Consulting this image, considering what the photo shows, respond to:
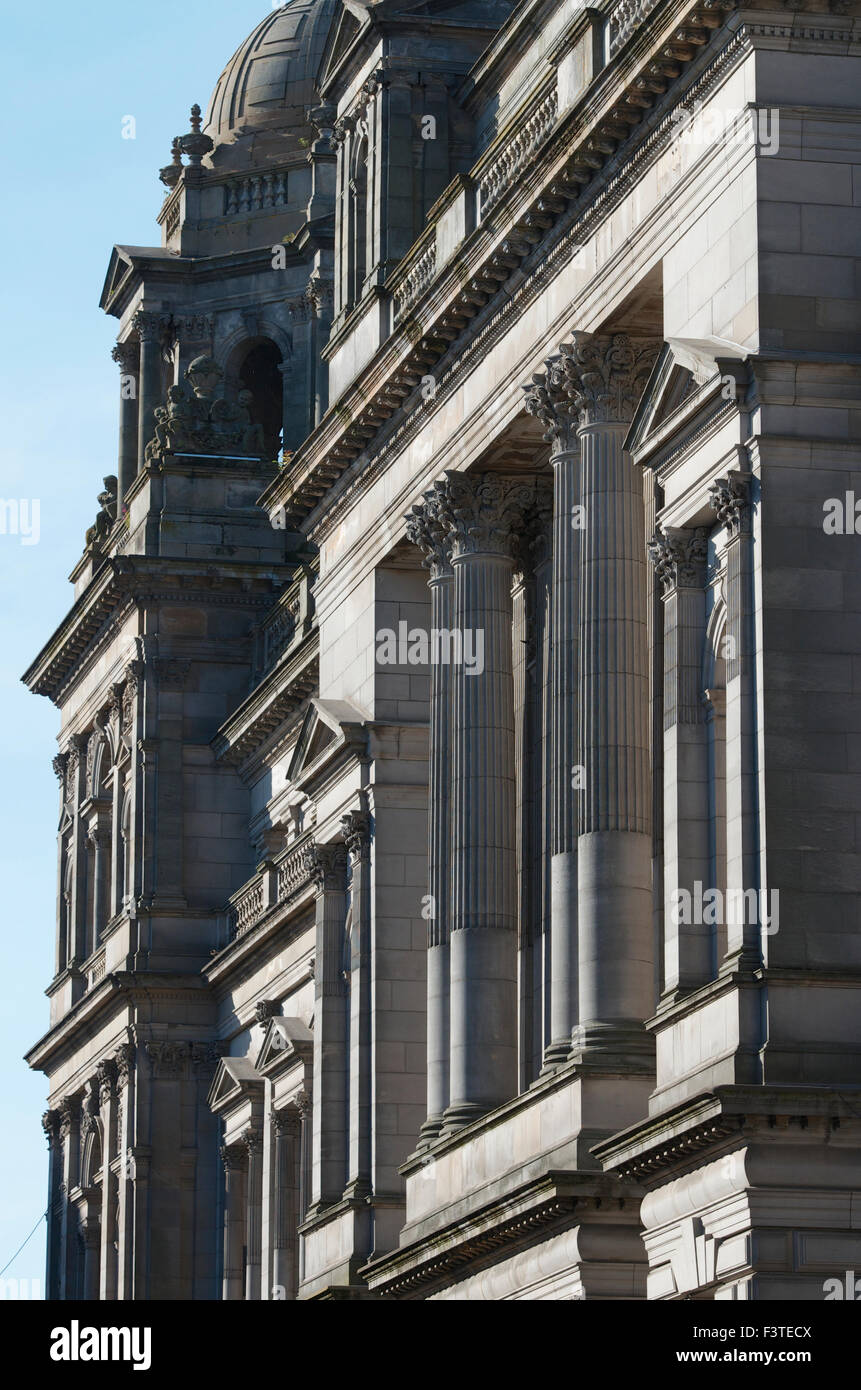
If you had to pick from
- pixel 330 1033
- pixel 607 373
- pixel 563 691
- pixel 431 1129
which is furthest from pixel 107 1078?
pixel 607 373

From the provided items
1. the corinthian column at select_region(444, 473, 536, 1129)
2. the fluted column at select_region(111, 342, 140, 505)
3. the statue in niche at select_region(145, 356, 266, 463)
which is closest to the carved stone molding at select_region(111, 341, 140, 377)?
the fluted column at select_region(111, 342, 140, 505)

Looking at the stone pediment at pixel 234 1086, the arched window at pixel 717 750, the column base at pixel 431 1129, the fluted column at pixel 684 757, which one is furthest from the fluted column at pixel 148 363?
the arched window at pixel 717 750

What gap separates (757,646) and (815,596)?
83cm

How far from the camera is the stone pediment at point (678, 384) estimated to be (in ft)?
121

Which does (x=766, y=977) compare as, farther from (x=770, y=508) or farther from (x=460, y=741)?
(x=460, y=741)

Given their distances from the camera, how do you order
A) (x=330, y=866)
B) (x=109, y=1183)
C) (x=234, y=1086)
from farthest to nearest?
(x=109, y=1183) → (x=234, y=1086) → (x=330, y=866)

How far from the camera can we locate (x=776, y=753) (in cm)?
3566

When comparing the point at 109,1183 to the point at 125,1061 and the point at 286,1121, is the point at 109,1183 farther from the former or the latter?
the point at 286,1121

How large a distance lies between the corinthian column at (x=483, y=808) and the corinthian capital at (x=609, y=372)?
17.4 ft

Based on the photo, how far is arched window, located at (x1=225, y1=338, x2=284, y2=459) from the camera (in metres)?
80.3

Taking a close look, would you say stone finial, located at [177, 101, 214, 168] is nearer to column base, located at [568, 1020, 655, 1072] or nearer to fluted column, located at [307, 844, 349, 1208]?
fluted column, located at [307, 844, 349, 1208]

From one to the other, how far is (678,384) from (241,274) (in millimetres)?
42601

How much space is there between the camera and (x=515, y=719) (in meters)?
49.2

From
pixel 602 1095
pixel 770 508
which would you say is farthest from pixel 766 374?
pixel 602 1095
